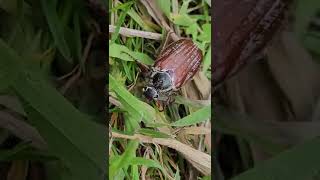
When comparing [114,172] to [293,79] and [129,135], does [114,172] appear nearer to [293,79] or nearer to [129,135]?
[129,135]

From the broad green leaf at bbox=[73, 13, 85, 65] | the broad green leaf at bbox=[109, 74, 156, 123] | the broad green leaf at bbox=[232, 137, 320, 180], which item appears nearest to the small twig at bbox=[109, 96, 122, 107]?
the broad green leaf at bbox=[109, 74, 156, 123]

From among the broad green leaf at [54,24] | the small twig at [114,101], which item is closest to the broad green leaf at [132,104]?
the small twig at [114,101]

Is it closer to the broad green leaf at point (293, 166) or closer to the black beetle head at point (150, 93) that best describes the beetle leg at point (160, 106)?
the black beetle head at point (150, 93)

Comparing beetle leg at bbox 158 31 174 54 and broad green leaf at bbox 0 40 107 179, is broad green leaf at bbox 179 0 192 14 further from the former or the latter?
broad green leaf at bbox 0 40 107 179

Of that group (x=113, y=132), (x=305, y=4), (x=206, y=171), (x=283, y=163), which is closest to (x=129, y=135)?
(x=113, y=132)

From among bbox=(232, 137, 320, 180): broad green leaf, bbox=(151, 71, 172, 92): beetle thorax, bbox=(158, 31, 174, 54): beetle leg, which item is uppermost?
bbox=(158, 31, 174, 54): beetle leg

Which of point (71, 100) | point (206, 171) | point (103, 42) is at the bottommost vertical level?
point (206, 171)
